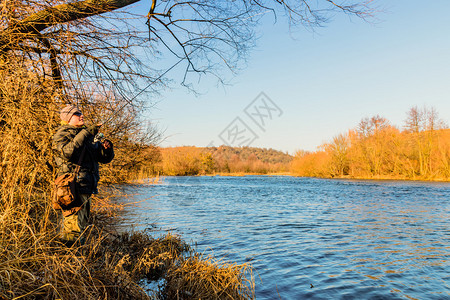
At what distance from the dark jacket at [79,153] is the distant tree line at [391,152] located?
40.7 metres

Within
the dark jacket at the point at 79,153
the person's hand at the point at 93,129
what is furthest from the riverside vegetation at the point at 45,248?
the person's hand at the point at 93,129

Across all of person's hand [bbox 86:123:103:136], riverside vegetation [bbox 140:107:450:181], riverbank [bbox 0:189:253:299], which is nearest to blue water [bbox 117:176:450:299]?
riverbank [bbox 0:189:253:299]

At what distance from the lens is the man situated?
3.46m

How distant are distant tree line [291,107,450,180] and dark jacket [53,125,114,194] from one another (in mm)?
40697

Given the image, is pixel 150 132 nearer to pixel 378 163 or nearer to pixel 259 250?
pixel 259 250

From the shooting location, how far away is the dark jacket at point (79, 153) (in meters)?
3.45

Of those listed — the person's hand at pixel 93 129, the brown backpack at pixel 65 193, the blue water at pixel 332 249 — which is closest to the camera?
the brown backpack at pixel 65 193

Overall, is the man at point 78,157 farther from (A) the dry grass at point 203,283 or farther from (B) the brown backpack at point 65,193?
(A) the dry grass at point 203,283

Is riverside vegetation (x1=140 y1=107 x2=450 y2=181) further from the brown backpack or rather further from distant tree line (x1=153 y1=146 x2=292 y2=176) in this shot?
the brown backpack

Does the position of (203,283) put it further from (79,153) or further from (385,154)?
(385,154)

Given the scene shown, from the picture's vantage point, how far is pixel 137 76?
5105 mm

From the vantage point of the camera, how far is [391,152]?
131ft

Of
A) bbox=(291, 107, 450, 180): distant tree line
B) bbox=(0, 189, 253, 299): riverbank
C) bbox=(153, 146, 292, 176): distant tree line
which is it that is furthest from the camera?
bbox=(153, 146, 292, 176): distant tree line

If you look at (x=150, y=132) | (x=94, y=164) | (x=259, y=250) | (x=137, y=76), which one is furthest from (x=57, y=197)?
(x=150, y=132)
